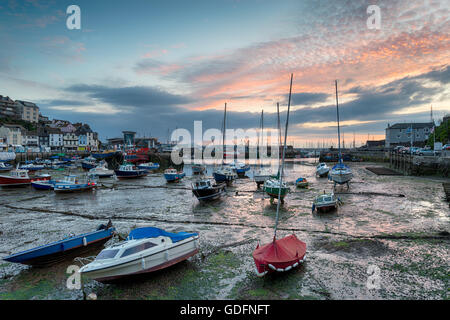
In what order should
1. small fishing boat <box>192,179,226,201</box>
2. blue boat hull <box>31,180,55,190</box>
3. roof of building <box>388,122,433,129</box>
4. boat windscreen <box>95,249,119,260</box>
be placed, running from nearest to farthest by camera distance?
boat windscreen <box>95,249,119,260</box> < small fishing boat <box>192,179,226,201</box> < blue boat hull <box>31,180,55,190</box> < roof of building <box>388,122,433,129</box>

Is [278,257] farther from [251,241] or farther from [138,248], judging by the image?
[138,248]

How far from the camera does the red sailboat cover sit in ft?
29.4

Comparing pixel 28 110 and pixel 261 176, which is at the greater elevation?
pixel 28 110

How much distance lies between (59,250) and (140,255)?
4425mm

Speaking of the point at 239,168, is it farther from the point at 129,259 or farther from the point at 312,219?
the point at 129,259

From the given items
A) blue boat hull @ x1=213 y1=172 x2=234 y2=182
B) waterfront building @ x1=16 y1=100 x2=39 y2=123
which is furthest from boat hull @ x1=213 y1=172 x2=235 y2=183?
waterfront building @ x1=16 y1=100 x2=39 y2=123

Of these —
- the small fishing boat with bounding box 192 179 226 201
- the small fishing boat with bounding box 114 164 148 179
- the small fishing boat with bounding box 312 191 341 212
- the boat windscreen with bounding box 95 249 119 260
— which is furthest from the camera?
the small fishing boat with bounding box 114 164 148 179

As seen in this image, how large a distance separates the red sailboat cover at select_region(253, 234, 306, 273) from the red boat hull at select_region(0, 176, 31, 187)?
37494mm

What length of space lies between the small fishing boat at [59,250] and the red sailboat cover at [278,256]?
25.7ft

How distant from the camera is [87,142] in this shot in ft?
402

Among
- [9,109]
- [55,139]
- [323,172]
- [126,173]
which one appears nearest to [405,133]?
[323,172]

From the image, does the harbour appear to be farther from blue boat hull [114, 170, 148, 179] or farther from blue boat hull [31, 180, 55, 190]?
blue boat hull [114, 170, 148, 179]

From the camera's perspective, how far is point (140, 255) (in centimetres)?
906
